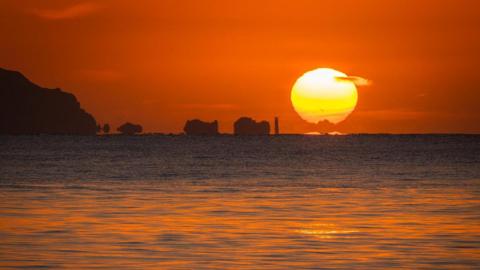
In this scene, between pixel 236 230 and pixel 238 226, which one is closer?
pixel 236 230

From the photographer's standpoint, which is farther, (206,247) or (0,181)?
(0,181)

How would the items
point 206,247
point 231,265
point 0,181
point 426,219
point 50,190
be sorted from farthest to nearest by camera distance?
point 0,181 → point 50,190 → point 426,219 → point 206,247 → point 231,265

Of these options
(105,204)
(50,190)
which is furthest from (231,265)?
(50,190)

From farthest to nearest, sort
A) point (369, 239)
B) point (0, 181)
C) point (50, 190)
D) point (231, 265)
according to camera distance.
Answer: point (0, 181)
point (50, 190)
point (369, 239)
point (231, 265)

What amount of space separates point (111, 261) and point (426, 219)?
51.2 feet

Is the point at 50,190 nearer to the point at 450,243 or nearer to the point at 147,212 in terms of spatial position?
the point at 147,212

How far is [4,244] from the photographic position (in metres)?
28.1

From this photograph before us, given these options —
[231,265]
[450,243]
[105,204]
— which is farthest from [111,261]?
[105,204]

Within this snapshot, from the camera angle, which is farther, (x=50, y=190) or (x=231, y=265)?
(x=50, y=190)

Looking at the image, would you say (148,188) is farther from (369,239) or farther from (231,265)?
(231,265)

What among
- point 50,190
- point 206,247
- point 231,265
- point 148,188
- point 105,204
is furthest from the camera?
point 148,188

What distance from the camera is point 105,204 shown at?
143 ft

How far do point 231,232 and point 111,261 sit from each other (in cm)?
701

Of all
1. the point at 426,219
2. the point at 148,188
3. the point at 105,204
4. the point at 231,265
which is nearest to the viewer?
the point at 231,265
